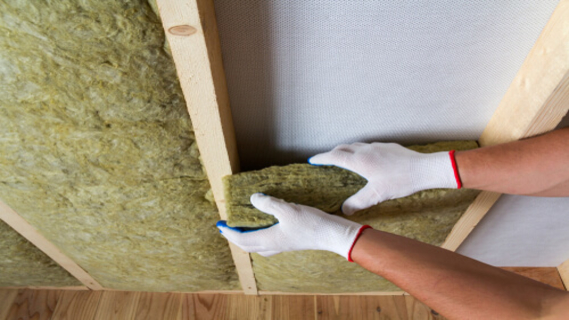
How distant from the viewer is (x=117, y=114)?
70 cm

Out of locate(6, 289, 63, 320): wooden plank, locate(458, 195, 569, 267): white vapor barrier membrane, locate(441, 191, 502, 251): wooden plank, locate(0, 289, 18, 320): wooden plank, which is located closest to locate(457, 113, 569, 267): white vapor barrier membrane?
locate(458, 195, 569, 267): white vapor barrier membrane

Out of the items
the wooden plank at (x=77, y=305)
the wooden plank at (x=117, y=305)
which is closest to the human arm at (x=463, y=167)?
the wooden plank at (x=117, y=305)

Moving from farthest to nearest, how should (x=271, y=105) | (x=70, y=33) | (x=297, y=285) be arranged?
(x=297, y=285)
(x=271, y=105)
(x=70, y=33)

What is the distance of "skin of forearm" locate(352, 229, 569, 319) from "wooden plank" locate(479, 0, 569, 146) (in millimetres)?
328

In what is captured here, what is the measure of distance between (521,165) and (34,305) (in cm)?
198

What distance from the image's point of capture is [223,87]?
72 centimetres

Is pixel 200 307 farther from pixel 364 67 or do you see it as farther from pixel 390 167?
pixel 364 67

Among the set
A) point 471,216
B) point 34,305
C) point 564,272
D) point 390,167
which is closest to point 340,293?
point 471,216

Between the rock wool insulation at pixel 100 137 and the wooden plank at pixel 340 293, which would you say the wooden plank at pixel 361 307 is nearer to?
the wooden plank at pixel 340 293

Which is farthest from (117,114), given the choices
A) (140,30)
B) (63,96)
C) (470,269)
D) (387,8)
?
(470,269)

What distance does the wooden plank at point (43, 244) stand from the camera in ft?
3.48

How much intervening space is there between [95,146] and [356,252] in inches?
24.8

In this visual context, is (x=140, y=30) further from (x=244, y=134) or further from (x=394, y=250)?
(x=394, y=250)

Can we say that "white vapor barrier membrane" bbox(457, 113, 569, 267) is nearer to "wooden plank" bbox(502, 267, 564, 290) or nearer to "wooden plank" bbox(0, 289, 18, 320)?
"wooden plank" bbox(502, 267, 564, 290)
